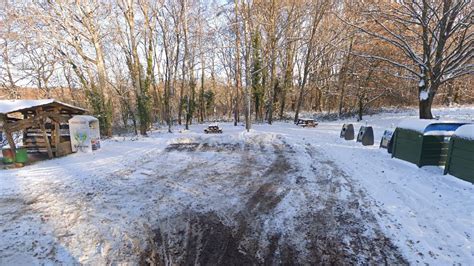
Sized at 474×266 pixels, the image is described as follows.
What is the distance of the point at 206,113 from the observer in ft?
123

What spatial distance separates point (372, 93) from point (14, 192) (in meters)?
24.0

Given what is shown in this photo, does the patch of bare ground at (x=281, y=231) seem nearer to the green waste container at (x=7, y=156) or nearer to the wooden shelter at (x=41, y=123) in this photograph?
the green waste container at (x=7, y=156)

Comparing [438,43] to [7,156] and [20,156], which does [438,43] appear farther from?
[7,156]

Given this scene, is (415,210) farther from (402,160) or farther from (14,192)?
(14,192)

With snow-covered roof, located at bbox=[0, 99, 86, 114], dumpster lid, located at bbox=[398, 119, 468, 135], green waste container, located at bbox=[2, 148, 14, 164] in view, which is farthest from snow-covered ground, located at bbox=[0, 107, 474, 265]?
snow-covered roof, located at bbox=[0, 99, 86, 114]

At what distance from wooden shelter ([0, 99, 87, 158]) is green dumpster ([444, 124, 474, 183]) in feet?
44.8

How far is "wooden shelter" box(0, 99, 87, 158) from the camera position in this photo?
9.43m

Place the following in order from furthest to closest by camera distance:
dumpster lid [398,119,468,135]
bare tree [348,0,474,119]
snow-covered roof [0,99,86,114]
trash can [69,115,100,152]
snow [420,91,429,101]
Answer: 1. snow [420,91,429,101]
2. trash can [69,115,100,152]
3. bare tree [348,0,474,119]
4. snow-covered roof [0,99,86,114]
5. dumpster lid [398,119,468,135]

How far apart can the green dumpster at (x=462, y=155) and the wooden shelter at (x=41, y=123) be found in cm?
1364

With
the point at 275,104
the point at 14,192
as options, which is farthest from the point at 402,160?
the point at 275,104

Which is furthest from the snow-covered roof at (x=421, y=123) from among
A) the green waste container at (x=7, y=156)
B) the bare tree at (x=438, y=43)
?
the green waste container at (x=7, y=156)

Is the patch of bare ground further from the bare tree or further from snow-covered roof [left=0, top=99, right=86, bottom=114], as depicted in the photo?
the bare tree

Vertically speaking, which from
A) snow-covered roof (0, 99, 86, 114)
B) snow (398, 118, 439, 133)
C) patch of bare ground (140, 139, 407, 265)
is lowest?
patch of bare ground (140, 139, 407, 265)

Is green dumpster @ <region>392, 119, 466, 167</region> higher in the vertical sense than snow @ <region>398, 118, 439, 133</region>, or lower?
lower
